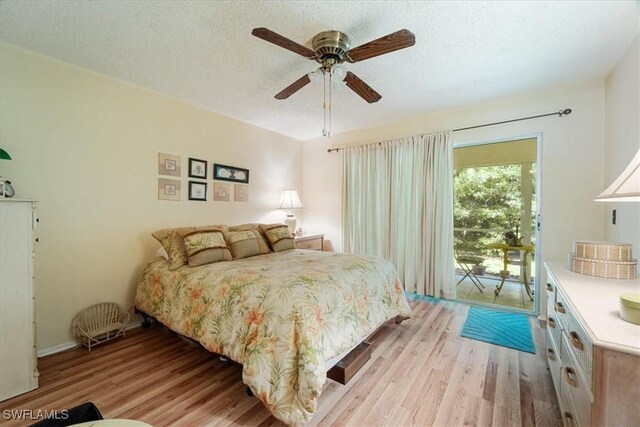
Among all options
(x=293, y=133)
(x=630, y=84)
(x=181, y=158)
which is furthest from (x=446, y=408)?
(x=293, y=133)

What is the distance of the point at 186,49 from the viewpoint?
208 cm

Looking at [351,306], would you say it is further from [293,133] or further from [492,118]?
[293,133]

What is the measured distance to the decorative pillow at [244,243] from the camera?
8.92 ft

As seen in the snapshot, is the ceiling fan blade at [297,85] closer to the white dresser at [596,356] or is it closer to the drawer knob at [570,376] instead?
the white dresser at [596,356]

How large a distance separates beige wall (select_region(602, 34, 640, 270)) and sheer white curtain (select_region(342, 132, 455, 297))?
4.51 ft

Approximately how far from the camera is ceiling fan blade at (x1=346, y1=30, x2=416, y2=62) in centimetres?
152

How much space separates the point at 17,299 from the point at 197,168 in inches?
75.8

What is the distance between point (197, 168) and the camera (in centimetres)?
321

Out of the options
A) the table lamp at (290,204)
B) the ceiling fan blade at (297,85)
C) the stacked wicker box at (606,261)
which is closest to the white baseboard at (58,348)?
the table lamp at (290,204)

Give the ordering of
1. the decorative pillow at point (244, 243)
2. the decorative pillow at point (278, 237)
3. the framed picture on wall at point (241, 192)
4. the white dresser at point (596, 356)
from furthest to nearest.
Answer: the framed picture on wall at point (241, 192) < the decorative pillow at point (278, 237) < the decorative pillow at point (244, 243) < the white dresser at point (596, 356)

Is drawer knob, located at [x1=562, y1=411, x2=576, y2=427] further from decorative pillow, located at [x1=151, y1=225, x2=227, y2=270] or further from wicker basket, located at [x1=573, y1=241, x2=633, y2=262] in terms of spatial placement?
decorative pillow, located at [x1=151, y1=225, x2=227, y2=270]

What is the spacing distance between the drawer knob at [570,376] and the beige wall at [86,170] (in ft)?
11.2

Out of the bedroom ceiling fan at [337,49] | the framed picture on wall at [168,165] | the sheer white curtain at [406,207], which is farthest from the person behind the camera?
the sheer white curtain at [406,207]

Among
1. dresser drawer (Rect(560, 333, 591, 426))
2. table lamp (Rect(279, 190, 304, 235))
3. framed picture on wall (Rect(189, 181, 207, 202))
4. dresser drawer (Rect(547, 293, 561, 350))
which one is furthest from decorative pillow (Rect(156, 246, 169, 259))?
dresser drawer (Rect(547, 293, 561, 350))
